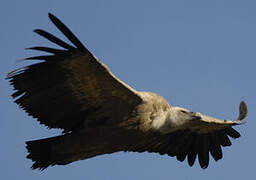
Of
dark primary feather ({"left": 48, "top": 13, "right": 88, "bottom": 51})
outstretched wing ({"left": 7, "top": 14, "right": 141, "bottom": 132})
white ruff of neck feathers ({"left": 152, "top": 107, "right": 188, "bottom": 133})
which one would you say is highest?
dark primary feather ({"left": 48, "top": 13, "right": 88, "bottom": 51})

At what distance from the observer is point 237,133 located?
10352 mm

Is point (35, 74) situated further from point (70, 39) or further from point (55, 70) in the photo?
point (70, 39)

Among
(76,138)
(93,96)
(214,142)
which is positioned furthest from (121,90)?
(214,142)

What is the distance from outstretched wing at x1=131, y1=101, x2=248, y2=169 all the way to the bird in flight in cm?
79

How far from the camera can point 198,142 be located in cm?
1029

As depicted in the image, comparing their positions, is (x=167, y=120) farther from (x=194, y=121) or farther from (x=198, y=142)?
(x=198, y=142)

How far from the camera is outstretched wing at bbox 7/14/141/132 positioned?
25.7 ft

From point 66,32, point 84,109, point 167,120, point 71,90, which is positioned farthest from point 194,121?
point 66,32

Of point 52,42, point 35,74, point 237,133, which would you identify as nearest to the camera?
point 52,42

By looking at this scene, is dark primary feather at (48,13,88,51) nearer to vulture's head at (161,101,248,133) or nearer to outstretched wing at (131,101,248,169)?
vulture's head at (161,101,248,133)

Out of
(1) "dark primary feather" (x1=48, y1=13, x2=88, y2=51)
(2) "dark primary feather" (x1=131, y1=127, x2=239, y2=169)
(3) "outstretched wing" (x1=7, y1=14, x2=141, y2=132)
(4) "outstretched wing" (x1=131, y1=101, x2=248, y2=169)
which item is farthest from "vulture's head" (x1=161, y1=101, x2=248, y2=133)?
(1) "dark primary feather" (x1=48, y1=13, x2=88, y2=51)

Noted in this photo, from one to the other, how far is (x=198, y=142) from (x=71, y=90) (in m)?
3.03

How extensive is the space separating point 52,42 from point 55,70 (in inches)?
23.5

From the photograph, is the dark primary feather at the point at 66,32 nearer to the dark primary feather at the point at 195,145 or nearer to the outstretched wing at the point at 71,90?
the outstretched wing at the point at 71,90
